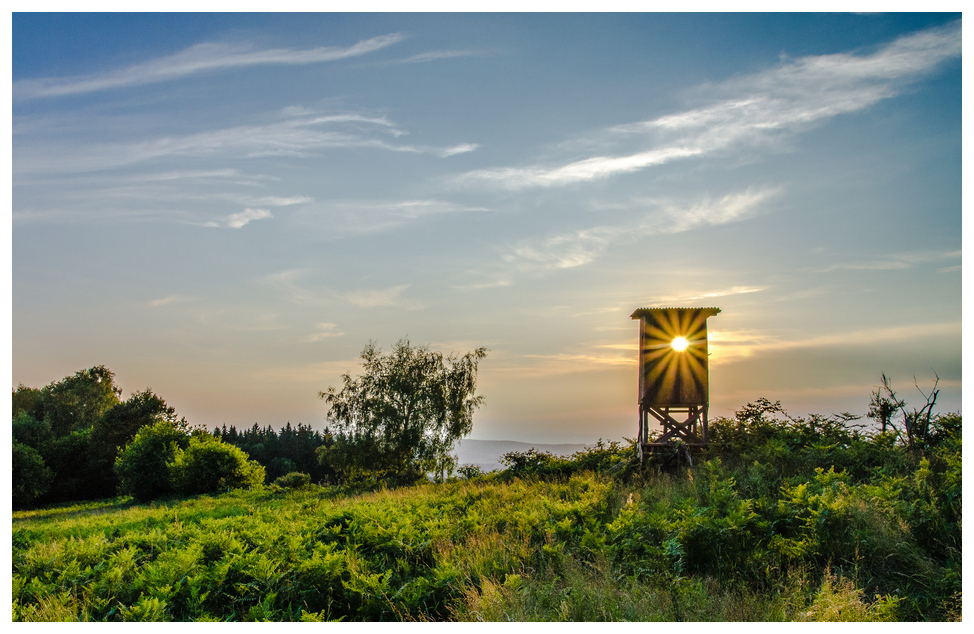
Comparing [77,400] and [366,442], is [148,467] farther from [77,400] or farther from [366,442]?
[77,400]

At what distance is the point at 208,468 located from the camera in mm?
35156

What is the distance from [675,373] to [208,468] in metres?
31.5

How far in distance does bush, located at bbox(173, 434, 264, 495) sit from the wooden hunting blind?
29619mm

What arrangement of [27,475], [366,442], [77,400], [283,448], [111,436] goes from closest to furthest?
[366,442]
[27,475]
[111,436]
[77,400]
[283,448]


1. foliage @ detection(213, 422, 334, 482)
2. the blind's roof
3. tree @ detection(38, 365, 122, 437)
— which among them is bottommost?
foliage @ detection(213, 422, 334, 482)

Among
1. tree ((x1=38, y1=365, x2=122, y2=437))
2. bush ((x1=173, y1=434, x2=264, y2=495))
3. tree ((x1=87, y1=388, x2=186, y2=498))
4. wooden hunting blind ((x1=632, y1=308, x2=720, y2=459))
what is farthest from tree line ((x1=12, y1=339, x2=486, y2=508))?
wooden hunting blind ((x1=632, y1=308, x2=720, y2=459))

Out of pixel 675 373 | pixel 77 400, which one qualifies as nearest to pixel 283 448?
pixel 77 400

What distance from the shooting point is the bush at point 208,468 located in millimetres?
34531

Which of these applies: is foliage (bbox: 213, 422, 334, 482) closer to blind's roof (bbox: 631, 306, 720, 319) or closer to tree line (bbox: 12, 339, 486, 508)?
tree line (bbox: 12, 339, 486, 508)

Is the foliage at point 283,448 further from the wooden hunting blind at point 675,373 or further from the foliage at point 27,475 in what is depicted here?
the wooden hunting blind at point 675,373

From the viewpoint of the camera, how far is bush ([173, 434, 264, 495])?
113ft
